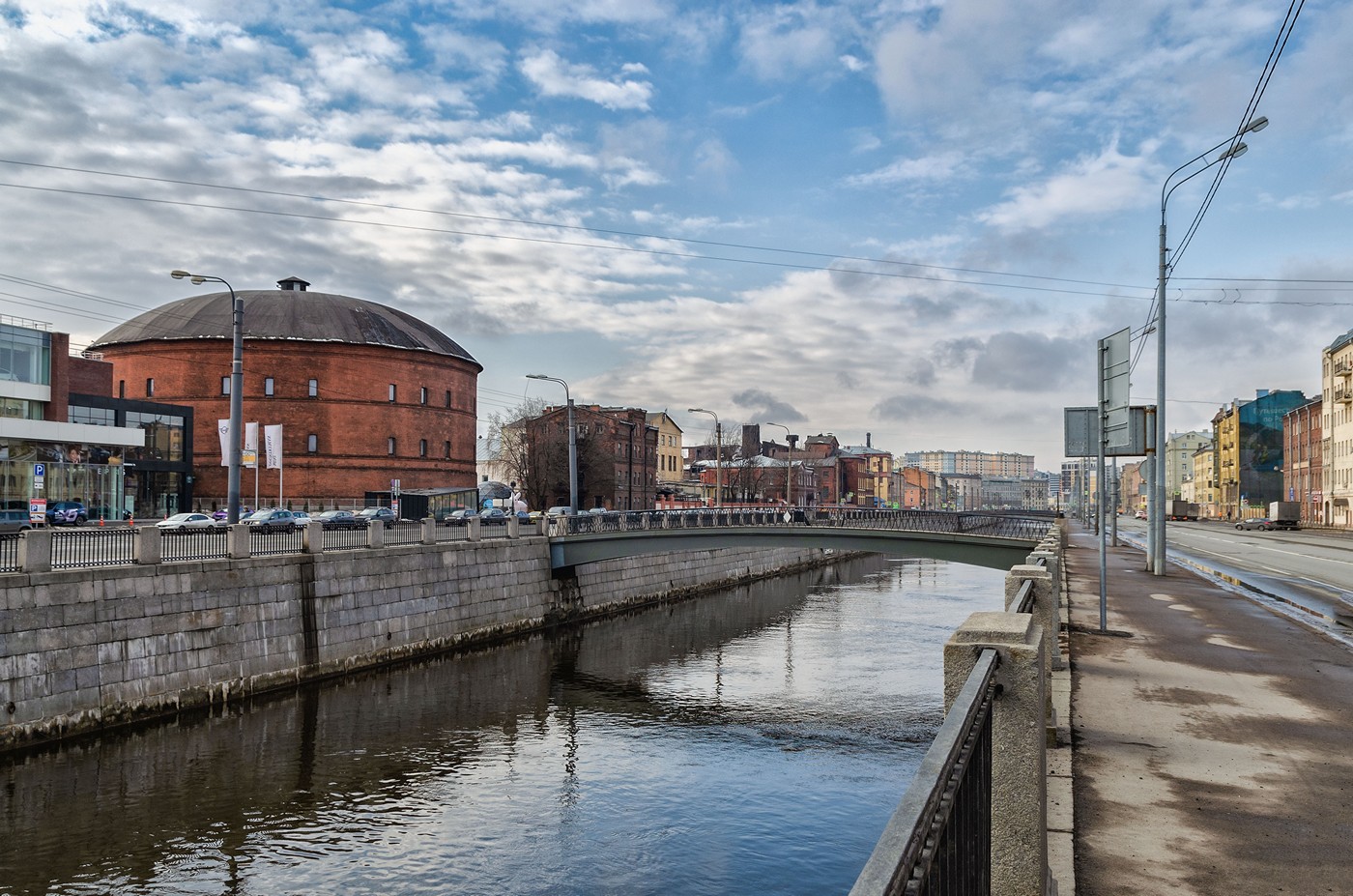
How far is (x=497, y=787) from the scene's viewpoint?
17938 millimetres

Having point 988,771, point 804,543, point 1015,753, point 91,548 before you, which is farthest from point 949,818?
point 804,543

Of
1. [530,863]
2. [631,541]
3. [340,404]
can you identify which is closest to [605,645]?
[631,541]

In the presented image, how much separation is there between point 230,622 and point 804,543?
69.3 ft

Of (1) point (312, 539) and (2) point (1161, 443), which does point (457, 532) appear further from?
(2) point (1161, 443)

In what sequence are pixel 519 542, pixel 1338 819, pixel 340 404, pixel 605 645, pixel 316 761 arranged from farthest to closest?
pixel 340 404 < pixel 519 542 < pixel 605 645 < pixel 316 761 < pixel 1338 819

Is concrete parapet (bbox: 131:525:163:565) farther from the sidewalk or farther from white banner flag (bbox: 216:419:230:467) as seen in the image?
the sidewalk

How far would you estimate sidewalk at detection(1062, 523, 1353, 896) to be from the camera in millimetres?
5926

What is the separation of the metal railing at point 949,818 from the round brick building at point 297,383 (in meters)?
70.2

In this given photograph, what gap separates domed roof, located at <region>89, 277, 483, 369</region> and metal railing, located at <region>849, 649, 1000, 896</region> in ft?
236

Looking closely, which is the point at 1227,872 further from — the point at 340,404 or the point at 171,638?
the point at 340,404

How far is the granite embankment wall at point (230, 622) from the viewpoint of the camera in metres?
19.3

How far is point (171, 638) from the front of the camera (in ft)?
73.2

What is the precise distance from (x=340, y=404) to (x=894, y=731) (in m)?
59.0

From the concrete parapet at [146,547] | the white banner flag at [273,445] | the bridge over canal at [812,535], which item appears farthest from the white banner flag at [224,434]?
the bridge over canal at [812,535]
